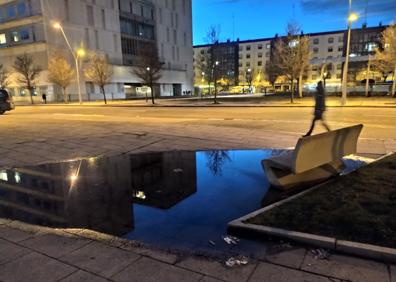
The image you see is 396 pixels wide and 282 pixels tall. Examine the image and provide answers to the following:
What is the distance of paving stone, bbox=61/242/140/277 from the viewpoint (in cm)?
313

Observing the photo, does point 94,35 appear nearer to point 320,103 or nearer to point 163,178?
point 320,103

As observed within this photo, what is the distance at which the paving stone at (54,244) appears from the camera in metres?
3.52

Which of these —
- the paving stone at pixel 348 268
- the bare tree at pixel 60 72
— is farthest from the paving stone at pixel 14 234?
the bare tree at pixel 60 72

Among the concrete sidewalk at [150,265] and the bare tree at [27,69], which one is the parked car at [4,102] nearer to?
the bare tree at [27,69]

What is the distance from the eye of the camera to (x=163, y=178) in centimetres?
661

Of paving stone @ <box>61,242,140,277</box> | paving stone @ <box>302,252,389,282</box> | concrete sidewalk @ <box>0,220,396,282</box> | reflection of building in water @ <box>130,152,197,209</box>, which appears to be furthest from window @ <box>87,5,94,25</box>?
paving stone @ <box>302,252,389,282</box>

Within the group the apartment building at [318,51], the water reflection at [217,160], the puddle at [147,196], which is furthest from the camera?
the apartment building at [318,51]

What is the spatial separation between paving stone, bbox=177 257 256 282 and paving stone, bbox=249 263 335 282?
90mm

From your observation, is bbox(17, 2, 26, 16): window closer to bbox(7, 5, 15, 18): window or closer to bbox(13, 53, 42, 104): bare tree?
bbox(7, 5, 15, 18): window

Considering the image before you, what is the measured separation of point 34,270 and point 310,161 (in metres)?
4.43

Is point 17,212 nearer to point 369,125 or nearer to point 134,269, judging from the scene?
point 134,269

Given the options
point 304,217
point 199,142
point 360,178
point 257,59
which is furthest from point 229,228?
point 257,59

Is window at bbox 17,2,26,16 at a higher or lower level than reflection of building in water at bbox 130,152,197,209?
higher

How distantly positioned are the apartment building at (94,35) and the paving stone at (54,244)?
5405 cm
